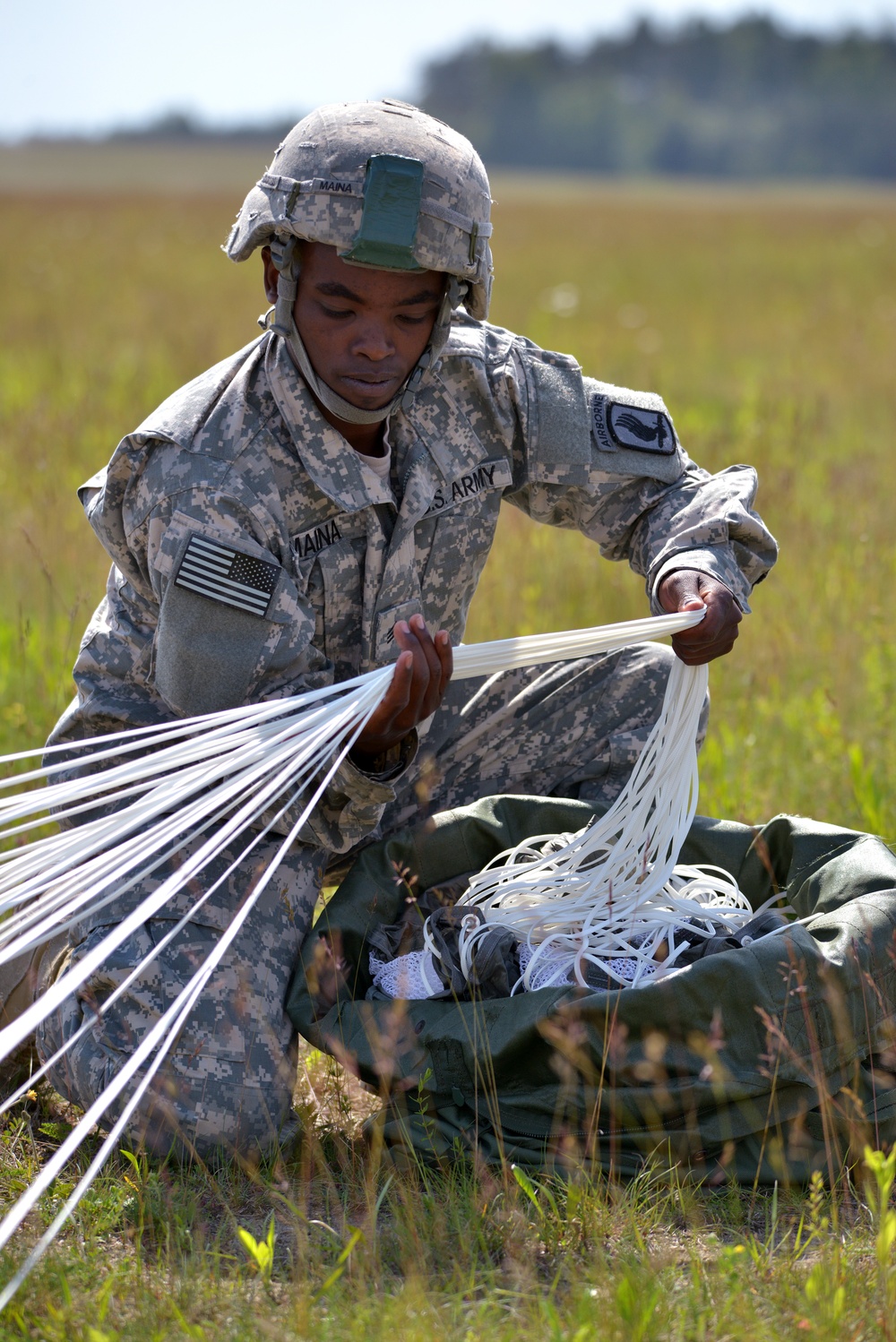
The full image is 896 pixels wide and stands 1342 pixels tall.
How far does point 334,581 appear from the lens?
2.81 m

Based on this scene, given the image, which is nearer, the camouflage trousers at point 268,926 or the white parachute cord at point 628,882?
the camouflage trousers at point 268,926

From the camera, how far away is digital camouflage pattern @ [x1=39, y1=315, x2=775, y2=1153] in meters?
2.58

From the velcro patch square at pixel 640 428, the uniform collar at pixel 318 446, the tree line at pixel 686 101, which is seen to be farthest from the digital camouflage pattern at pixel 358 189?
the tree line at pixel 686 101

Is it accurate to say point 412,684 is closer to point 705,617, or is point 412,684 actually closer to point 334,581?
point 334,581

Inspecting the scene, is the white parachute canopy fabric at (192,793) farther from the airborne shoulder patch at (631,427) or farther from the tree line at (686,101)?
the tree line at (686,101)

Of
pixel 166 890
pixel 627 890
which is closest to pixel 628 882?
pixel 627 890

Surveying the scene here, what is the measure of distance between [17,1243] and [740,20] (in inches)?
5134

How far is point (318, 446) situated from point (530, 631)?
184cm

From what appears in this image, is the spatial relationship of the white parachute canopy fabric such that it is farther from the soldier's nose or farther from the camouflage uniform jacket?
the soldier's nose

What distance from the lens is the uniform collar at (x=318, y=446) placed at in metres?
2.72

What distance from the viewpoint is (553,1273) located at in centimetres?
208

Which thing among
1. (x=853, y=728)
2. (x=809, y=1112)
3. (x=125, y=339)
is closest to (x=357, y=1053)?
(x=809, y=1112)

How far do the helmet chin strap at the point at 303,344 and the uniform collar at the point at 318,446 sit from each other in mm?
29

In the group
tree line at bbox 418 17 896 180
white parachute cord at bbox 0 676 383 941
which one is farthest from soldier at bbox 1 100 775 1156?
tree line at bbox 418 17 896 180
